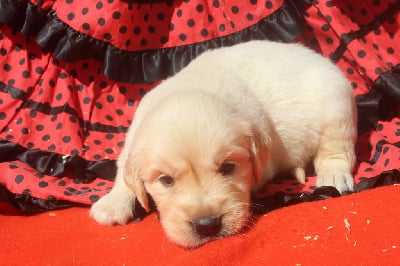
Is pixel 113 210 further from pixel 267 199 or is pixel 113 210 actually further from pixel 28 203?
pixel 267 199

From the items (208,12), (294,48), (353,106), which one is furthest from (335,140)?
(208,12)

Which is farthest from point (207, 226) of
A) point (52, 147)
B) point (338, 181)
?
point (52, 147)

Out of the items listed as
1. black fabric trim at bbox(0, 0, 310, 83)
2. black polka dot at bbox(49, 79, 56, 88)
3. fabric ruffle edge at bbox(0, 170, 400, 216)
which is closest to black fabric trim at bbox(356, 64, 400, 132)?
black fabric trim at bbox(0, 0, 310, 83)

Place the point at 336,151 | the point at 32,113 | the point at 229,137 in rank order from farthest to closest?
the point at 32,113 → the point at 336,151 → the point at 229,137

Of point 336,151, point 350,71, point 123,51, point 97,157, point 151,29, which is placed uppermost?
point 151,29

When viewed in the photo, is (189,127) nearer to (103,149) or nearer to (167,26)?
(103,149)

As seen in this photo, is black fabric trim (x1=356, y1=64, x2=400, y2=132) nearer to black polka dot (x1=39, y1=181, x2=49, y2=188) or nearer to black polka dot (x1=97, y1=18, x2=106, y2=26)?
black polka dot (x1=97, y1=18, x2=106, y2=26)

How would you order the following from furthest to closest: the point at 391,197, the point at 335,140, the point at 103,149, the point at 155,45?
the point at 155,45 < the point at 103,149 < the point at 335,140 < the point at 391,197
